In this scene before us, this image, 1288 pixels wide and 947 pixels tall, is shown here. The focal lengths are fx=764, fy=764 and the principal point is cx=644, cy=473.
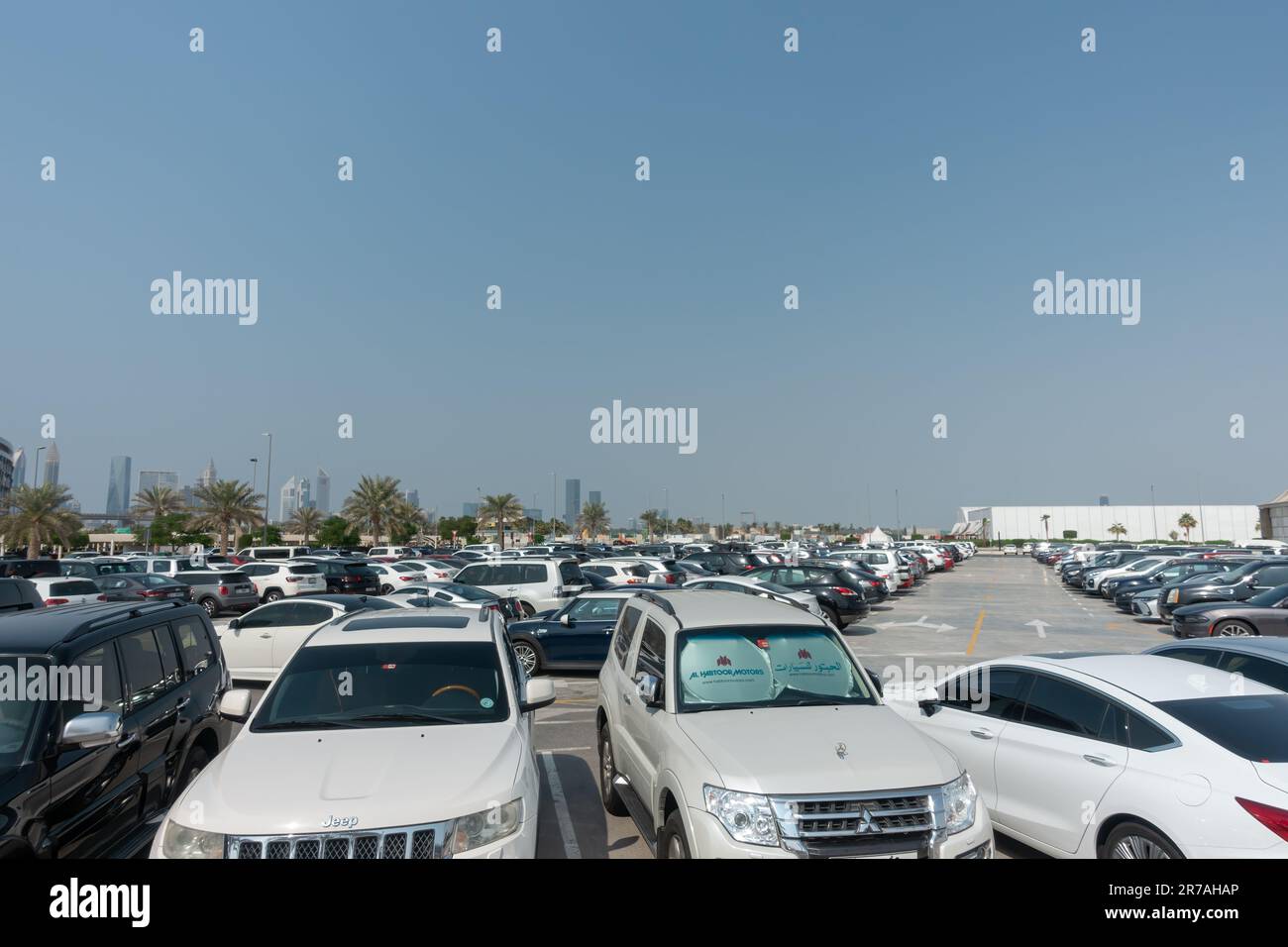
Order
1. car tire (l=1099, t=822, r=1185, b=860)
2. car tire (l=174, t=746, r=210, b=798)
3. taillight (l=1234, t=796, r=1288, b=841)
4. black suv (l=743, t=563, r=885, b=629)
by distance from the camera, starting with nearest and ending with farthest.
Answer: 1. taillight (l=1234, t=796, r=1288, b=841)
2. car tire (l=1099, t=822, r=1185, b=860)
3. car tire (l=174, t=746, r=210, b=798)
4. black suv (l=743, t=563, r=885, b=629)

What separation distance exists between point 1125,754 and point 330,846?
473 centimetres

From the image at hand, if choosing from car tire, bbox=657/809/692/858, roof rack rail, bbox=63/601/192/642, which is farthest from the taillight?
roof rack rail, bbox=63/601/192/642

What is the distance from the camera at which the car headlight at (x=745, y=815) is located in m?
4.02

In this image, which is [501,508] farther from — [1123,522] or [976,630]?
[1123,522]

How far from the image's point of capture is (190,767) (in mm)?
6234

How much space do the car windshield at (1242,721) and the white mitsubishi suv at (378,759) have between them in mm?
4131

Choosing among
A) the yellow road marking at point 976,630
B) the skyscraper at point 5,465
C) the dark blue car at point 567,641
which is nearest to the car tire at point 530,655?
the dark blue car at point 567,641

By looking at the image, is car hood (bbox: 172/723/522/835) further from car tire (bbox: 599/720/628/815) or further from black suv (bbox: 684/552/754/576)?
black suv (bbox: 684/552/754/576)

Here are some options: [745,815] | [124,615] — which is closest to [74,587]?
[124,615]

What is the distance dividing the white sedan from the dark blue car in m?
7.34

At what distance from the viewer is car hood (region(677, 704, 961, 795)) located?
4.17 m

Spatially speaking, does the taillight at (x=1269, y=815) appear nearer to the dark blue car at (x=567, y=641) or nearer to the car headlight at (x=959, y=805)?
the car headlight at (x=959, y=805)

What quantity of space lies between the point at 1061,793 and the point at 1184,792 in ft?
2.93
